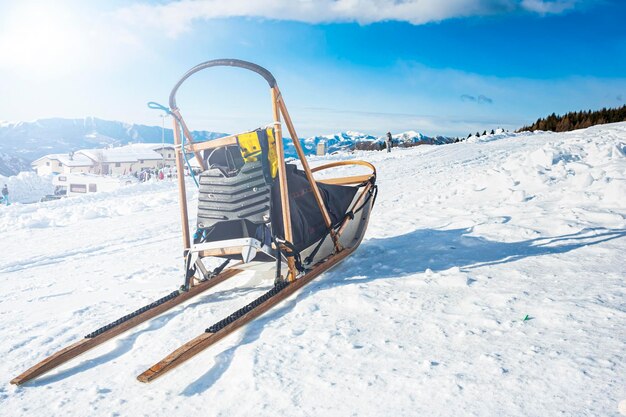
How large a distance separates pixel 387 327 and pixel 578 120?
31.0 meters

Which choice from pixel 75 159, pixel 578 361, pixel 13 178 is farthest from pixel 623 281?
pixel 75 159

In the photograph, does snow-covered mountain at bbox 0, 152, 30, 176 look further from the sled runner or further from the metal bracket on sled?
the metal bracket on sled

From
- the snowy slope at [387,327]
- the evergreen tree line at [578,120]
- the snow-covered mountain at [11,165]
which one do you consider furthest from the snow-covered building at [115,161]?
the snowy slope at [387,327]

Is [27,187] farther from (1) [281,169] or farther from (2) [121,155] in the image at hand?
(1) [281,169]

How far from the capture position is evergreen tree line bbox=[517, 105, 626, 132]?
2658cm

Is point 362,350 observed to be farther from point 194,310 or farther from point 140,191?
point 140,191

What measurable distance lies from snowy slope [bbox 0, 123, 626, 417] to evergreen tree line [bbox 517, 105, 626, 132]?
2378 centimetres

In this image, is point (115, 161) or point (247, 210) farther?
point (115, 161)

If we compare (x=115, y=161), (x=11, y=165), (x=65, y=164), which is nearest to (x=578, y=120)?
(x=115, y=161)

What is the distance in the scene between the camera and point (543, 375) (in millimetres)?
2121

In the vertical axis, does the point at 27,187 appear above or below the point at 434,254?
below

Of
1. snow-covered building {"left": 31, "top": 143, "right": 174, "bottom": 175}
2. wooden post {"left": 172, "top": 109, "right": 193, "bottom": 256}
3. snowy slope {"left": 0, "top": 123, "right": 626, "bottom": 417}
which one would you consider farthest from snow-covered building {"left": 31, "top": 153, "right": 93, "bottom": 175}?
wooden post {"left": 172, "top": 109, "right": 193, "bottom": 256}

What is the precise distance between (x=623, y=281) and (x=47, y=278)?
5861 millimetres

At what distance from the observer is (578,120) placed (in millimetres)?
28188
